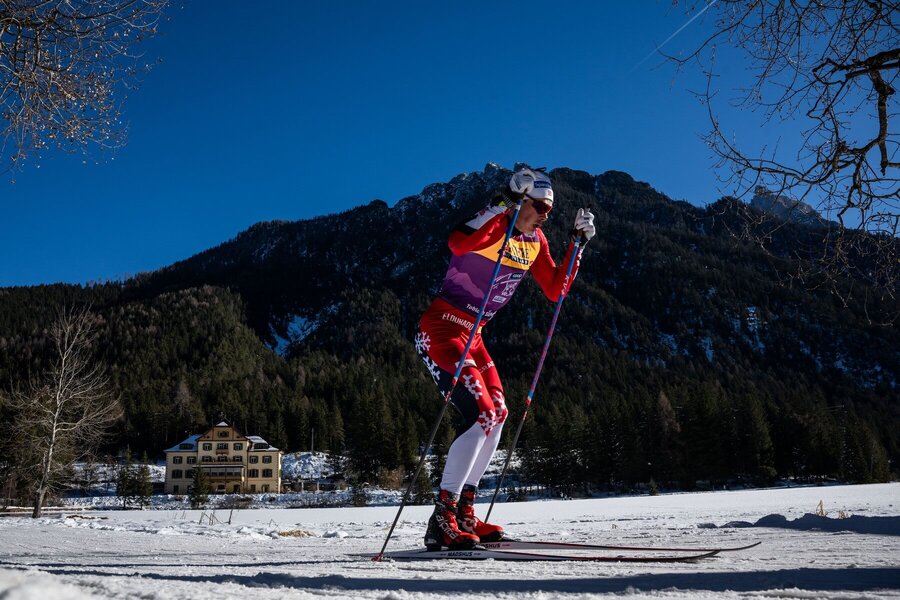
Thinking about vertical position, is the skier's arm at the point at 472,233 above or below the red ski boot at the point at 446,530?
above

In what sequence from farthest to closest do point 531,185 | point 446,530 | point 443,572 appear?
point 531,185 → point 446,530 → point 443,572

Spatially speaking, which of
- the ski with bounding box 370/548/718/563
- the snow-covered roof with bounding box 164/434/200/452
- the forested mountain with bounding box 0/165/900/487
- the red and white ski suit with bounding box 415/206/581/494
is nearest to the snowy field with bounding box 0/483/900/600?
the ski with bounding box 370/548/718/563

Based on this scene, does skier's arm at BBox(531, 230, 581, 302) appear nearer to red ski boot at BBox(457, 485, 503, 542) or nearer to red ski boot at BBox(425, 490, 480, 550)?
red ski boot at BBox(457, 485, 503, 542)

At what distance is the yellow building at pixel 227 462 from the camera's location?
226ft

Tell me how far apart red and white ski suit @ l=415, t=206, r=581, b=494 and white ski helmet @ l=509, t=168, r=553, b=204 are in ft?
0.68

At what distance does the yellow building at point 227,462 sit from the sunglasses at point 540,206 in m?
70.7

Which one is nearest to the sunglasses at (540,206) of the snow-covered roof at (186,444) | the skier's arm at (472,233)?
the skier's arm at (472,233)

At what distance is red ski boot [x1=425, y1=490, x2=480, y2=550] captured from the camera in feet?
12.0

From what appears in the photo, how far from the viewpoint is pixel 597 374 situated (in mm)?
130375

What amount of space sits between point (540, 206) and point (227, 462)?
74.3 meters

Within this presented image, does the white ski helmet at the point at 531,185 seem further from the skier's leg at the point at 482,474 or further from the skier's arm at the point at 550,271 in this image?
the skier's leg at the point at 482,474

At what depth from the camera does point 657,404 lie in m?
58.9

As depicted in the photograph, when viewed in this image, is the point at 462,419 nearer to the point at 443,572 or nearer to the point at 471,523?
the point at 471,523

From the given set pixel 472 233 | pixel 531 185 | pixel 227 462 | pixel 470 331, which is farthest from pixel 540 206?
pixel 227 462
